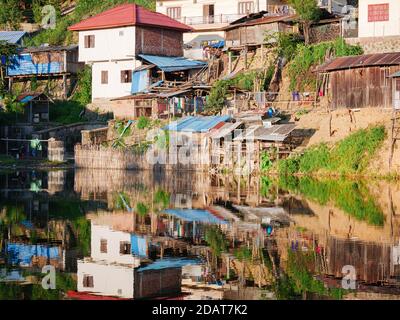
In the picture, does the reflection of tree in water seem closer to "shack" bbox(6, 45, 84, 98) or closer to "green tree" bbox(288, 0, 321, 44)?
"green tree" bbox(288, 0, 321, 44)

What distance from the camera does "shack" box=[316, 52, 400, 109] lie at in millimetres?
43531

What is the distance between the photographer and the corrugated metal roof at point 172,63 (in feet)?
182

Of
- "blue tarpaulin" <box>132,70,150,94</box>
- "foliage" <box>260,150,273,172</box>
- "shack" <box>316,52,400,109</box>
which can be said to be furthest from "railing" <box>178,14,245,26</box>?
"foliage" <box>260,150,273,172</box>

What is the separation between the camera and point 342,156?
138ft

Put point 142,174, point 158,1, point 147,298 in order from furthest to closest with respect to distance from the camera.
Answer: point 158,1, point 142,174, point 147,298

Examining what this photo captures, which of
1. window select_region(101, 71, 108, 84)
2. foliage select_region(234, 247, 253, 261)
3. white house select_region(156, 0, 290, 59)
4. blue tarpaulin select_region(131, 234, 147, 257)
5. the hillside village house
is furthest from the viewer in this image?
white house select_region(156, 0, 290, 59)

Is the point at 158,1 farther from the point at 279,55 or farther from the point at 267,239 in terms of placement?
the point at 267,239

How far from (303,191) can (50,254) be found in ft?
52.1

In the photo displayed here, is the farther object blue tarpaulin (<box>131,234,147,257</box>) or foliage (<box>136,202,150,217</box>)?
foliage (<box>136,202,150,217</box>)

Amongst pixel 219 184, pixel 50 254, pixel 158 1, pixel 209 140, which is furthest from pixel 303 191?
Result: pixel 158 1

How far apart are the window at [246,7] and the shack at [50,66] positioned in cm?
1121

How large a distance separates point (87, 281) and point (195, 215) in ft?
33.7

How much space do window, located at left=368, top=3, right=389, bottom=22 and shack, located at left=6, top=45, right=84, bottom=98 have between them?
2138 cm

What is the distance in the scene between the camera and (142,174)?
45.7 metres
